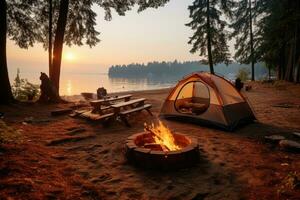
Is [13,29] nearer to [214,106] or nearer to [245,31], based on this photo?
[214,106]

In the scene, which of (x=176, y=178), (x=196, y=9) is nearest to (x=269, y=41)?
(x=196, y=9)

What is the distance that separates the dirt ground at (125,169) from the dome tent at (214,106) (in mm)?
538

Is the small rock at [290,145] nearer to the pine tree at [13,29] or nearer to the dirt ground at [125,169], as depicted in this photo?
the dirt ground at [125,169]

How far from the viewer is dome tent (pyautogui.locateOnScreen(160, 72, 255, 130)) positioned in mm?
8914

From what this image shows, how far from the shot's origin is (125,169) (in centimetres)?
552

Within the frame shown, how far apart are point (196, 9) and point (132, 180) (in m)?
24.3

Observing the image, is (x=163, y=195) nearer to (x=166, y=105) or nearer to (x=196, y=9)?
(x=166, y=105)

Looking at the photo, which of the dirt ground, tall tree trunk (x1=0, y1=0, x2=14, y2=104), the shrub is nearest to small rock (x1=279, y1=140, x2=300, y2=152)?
the dirt ground

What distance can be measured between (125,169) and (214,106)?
467 centimetres

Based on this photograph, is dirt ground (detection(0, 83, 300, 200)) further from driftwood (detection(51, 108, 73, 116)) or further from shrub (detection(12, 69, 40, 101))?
shrub (detection(12, 69, 40, 101))

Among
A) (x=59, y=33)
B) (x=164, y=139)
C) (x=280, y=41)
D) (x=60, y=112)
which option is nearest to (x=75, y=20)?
(x=59, y=33)

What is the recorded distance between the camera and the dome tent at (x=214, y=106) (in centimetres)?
891

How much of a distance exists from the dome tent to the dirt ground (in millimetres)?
538

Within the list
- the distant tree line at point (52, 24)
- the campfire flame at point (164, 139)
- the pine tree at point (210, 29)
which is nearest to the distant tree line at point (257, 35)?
the pine tree at point (210, 29)
